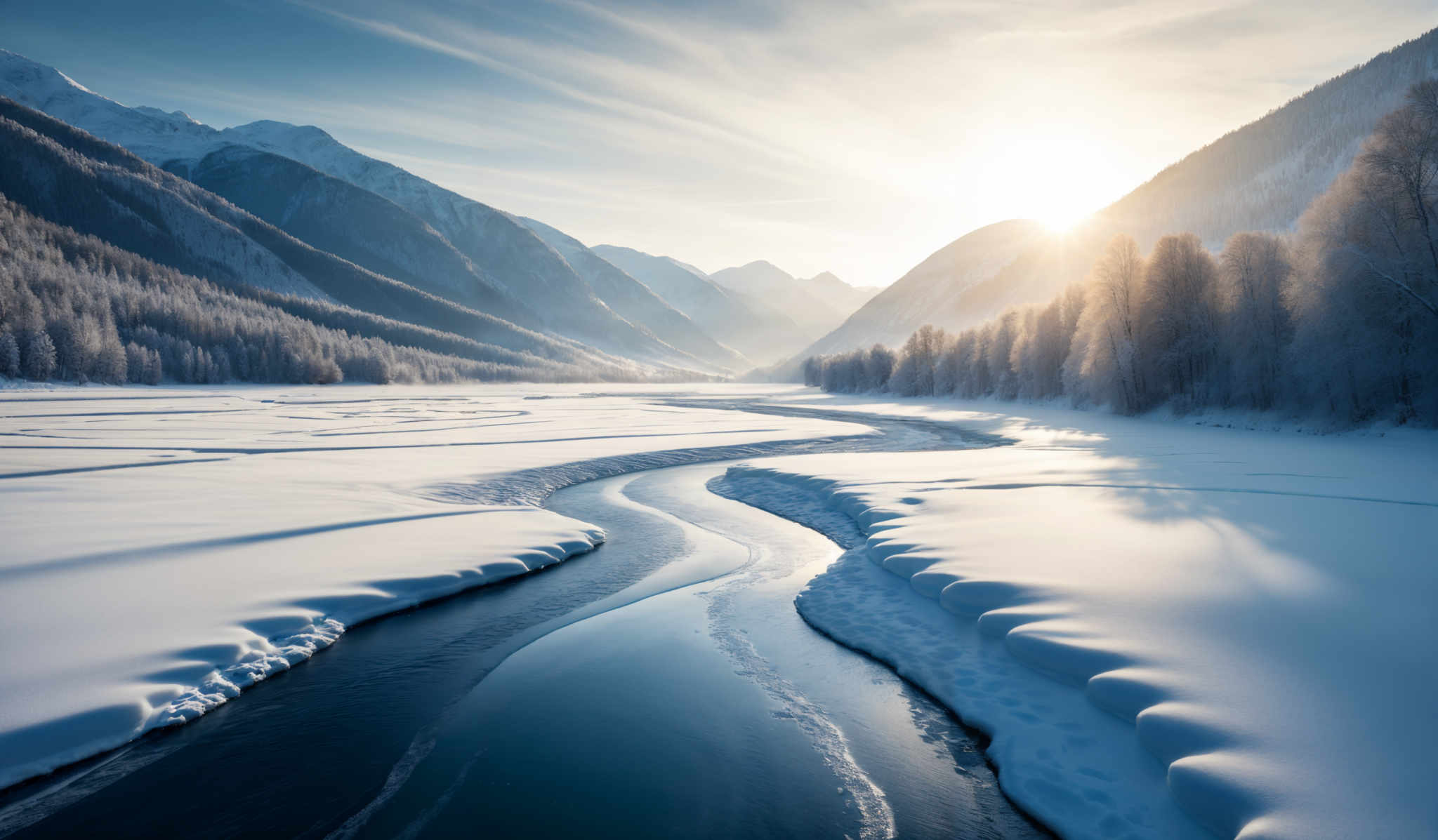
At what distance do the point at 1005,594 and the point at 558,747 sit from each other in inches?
293

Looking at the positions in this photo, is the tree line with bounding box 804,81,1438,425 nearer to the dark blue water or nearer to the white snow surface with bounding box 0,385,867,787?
the white snow surface with bounding box 0,385,867,787

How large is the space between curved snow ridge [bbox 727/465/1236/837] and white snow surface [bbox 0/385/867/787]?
8380 mm

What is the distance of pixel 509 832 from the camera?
6430mm

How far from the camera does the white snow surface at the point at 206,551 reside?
322 inches

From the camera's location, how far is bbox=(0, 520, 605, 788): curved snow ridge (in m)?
7.17

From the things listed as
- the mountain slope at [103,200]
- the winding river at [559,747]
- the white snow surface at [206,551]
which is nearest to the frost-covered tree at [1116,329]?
the white snow surface at [206,551]

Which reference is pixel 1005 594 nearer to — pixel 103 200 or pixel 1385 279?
pixel 1385 279

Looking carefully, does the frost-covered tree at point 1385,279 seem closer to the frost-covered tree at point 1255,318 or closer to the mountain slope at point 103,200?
the frost-covered tree at point 1255,318

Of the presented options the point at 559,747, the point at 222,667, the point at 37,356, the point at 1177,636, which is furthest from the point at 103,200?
the point at 1177,636

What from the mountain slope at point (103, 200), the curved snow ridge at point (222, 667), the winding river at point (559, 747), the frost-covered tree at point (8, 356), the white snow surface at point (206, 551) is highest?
the mountain slope at point (103, 200)

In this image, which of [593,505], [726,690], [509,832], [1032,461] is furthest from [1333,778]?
[1032,461]

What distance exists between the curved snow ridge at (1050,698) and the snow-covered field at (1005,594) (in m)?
0.03

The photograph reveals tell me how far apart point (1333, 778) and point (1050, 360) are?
A: 72.8 meters

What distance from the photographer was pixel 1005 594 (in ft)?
34.6
